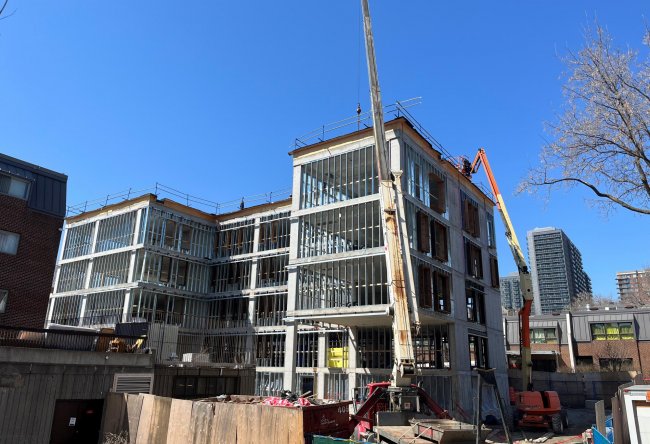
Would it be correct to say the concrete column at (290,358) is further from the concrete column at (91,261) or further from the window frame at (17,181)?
the concrete column at (91,261)

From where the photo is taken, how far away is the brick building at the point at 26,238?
26.3 m

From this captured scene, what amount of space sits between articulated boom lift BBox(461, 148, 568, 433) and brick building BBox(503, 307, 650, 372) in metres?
22.0

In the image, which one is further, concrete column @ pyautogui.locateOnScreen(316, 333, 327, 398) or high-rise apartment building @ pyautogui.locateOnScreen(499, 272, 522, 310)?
high-rise apartment building @ pyautogui.locateOnScreen(499, 272, 522, 310)

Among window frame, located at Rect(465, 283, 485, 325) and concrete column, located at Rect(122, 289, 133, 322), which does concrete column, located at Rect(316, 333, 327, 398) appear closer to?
window frame, located at Rect(465, 283, 485, 325)

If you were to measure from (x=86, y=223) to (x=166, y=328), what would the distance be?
21327mm

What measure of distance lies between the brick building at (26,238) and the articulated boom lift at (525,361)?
28516 millimetres

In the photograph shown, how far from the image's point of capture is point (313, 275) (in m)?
29.9

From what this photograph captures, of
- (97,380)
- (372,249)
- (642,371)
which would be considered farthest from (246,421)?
(642,371)

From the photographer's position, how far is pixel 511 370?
146 feet

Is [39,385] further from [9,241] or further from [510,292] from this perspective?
[510,292]

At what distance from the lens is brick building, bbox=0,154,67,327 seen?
26.3 meters

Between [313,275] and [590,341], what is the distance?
42791mm

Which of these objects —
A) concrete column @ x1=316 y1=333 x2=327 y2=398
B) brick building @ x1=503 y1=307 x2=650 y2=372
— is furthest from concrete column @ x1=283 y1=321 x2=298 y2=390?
brick building @ x1=503 y1=307 x2=650 y2=372

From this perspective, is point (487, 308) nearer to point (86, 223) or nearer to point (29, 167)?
point (29, 167)
